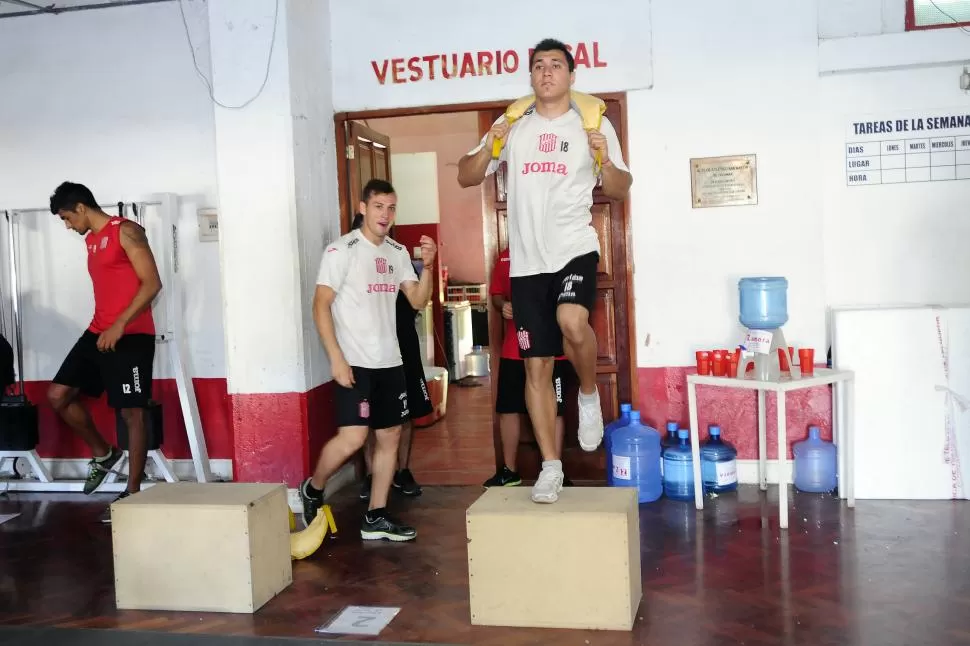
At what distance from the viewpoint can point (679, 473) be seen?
4.79 m

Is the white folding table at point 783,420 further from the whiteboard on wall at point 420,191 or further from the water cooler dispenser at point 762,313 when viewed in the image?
the whiteboard on wall at point 420,191

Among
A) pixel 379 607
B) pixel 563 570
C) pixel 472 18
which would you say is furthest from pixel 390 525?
pixel 472 18

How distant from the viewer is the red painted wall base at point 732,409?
16.2 ft

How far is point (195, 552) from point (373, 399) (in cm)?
113

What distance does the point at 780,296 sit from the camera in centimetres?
459

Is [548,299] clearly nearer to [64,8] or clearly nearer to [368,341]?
[368,341]

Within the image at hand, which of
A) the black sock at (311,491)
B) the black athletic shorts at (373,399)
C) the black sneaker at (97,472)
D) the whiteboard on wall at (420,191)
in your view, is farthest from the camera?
the whiteboard on wall at (420,191)

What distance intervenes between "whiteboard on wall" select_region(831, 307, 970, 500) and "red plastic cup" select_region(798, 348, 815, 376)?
10.5 inches

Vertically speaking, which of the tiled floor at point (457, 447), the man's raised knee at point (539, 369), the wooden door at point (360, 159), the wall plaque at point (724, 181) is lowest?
the tiled floor at point (457, 447)

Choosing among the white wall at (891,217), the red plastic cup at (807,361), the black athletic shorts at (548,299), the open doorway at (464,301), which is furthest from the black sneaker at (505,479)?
the white wall at (891,217)

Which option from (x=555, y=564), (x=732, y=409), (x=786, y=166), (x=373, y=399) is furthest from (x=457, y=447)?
(x=555, y=564)

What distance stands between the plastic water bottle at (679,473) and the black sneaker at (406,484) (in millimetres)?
1393

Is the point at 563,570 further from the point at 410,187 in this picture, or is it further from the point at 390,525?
the point at 410,187

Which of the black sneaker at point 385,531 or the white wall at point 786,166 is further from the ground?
the white wall at point 786,166
